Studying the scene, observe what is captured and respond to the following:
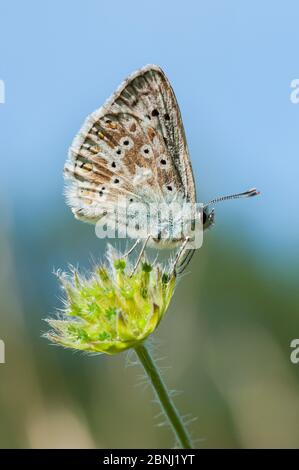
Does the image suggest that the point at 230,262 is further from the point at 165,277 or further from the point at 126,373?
the point at 165,277

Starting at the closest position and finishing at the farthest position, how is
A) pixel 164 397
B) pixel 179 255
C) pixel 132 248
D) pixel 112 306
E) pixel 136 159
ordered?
pixel 164 397 → pixel 112 306 → pixel 179 255 → pixel 132 248 → pixel 136 159

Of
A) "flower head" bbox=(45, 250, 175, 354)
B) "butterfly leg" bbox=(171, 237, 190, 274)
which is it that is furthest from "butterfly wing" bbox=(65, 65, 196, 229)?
"flower head" bbox=(45, 250, 175, 354)

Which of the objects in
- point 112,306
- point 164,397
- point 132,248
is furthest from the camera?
point 132,248

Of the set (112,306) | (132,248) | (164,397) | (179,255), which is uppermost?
(132,248)

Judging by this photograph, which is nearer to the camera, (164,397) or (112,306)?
(164,397)

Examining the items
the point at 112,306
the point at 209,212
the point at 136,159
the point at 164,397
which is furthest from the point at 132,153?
the point at 164,397

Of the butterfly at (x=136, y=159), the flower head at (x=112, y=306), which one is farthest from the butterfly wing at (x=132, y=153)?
the flower head at (x=112, y=306)

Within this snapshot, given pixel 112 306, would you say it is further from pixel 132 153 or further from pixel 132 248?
pixel 132 153
